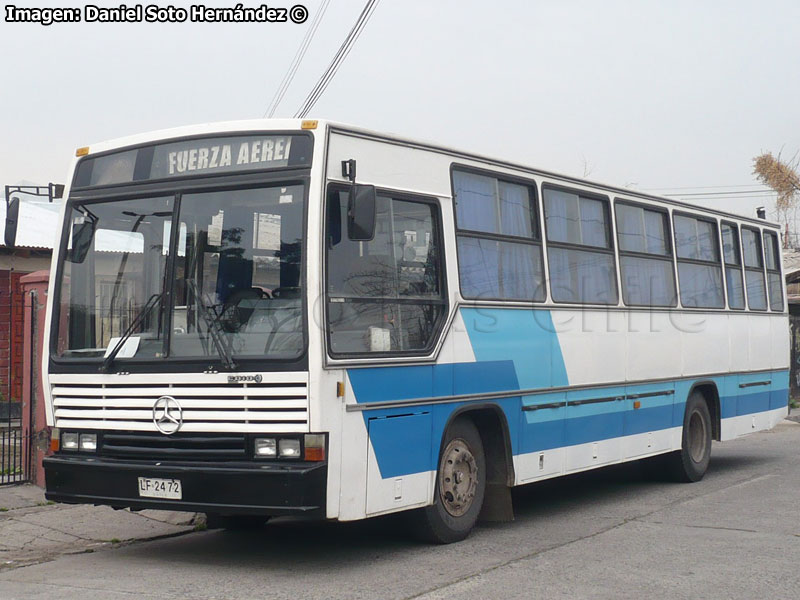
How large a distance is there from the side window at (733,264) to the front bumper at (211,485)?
322 inches

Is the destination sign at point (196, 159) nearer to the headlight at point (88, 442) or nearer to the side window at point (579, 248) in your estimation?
the headlight at point (88, 442)

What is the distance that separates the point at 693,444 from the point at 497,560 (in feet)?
18.8

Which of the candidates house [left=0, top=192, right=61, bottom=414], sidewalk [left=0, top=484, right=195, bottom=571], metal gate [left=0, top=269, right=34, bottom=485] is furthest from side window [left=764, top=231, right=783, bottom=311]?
metal gate [left=0, top=269, right=34, bottom=485]

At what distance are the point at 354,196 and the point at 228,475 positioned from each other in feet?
6.64

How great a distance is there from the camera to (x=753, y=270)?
1463cm

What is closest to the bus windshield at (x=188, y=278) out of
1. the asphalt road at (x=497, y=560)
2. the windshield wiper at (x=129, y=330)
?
the windshield wiper at (x=129, y=330)

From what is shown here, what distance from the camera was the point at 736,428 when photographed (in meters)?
13.8

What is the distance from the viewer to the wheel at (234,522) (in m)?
9.53

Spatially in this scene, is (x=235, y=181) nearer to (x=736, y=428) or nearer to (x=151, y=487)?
(x=151, y=487)

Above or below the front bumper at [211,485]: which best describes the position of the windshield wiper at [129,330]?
above

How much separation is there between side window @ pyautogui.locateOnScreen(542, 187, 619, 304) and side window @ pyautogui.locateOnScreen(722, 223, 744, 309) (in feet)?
10.5

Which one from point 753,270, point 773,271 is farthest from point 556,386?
Result: point 773,271

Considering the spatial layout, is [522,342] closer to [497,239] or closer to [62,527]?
[497,239]

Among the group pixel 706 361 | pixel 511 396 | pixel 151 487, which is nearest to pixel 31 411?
pixel 151 487
